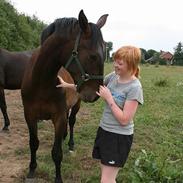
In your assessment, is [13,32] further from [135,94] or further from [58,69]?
[135,94]

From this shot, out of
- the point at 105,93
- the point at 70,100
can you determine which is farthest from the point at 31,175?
the point at 105,93

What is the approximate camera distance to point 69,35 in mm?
3652

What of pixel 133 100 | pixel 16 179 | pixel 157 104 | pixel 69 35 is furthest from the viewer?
pixel 157 104

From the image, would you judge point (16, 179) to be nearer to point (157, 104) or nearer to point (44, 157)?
point (44, 157)

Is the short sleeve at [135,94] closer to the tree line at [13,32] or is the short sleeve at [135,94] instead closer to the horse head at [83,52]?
the horse head at [83,52]

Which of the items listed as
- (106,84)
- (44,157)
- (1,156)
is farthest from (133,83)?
(1,156)

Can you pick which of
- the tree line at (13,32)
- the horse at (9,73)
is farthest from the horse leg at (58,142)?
the tree line at (13,32)

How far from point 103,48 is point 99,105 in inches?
246

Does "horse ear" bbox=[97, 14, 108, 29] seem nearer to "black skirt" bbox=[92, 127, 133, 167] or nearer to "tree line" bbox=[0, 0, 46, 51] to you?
"black skirt" bbox=[92, 127, 133, 167]

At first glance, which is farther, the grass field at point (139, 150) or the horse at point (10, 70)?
the horse at point (10, 70)

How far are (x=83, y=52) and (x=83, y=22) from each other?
0.27m

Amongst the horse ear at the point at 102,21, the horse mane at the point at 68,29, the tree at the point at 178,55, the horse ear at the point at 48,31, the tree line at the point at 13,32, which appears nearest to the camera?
the horse mane at the point at 68,29

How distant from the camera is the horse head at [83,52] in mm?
3355

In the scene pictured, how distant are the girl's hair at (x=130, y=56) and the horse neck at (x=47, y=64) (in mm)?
844
